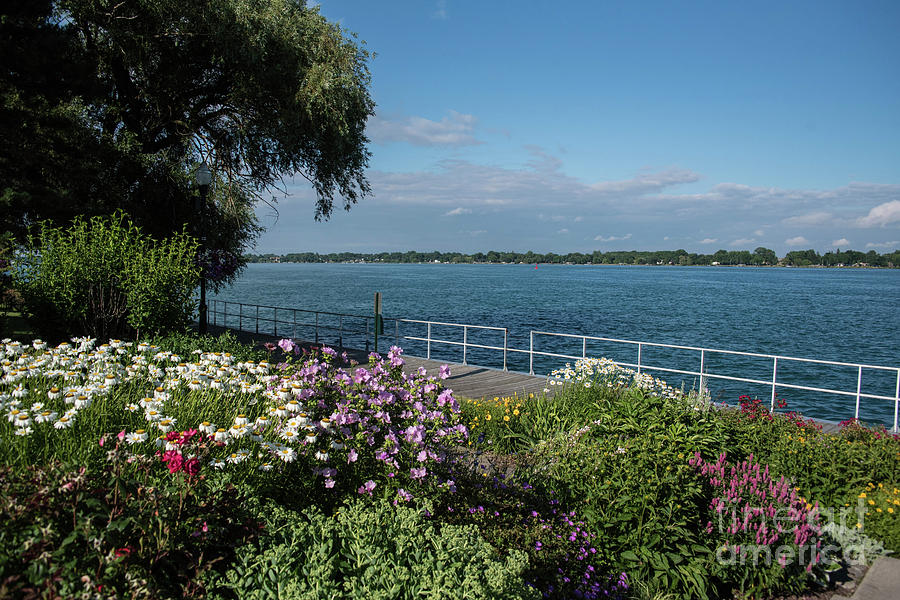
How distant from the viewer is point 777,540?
160 inches

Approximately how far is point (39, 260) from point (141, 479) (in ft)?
28.8

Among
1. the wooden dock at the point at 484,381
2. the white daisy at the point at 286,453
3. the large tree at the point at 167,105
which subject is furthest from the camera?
the large tree at the point at 167,105

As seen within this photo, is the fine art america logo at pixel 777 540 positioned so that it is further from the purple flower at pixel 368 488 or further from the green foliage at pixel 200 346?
the green foliage at pixel 200 346

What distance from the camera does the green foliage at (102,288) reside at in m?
8.65

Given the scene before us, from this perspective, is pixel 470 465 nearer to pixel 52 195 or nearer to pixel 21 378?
pixel 21 378

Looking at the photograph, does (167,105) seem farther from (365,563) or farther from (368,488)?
(365,563)

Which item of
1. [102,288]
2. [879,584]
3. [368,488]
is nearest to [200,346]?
[102,288]

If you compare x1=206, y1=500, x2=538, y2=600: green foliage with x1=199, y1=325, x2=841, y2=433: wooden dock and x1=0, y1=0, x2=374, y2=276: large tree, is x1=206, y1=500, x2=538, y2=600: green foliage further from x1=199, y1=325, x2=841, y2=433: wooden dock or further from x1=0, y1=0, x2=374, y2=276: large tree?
x1=0, y1=0, x2=374, y2=276: large tree

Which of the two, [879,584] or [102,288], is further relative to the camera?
[102,288]

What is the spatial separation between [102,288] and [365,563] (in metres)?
8.21

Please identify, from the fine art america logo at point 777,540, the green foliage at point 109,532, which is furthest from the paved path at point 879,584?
the green foliage at point 109,532

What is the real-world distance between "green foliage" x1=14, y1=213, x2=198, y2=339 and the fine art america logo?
826cm

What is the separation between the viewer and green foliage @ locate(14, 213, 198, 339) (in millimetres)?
8648

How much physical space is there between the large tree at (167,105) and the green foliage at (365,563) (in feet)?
38.5
